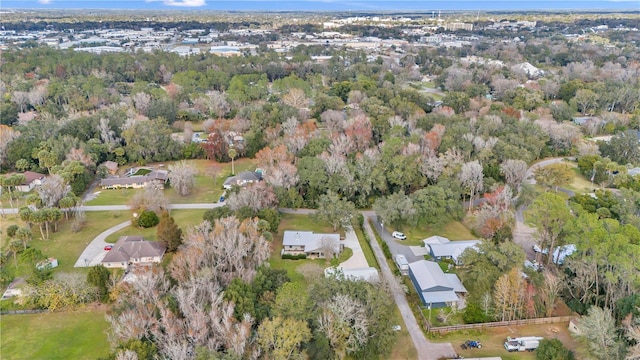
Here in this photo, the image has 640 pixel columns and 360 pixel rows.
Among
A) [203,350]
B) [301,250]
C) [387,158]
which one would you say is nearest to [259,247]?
[301,250]

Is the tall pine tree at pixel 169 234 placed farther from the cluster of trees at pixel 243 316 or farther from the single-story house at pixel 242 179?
the single-story house at pixel 242 179

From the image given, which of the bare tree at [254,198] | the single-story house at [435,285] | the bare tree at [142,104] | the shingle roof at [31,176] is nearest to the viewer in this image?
the single-story house at [435,285]

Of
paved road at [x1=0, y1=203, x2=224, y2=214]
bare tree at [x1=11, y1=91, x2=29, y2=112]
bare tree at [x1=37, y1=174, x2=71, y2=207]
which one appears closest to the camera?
bare tree at [x1=37, y1=174, x2=71, y2=207]

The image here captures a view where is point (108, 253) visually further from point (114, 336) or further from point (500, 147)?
point (500, 147)

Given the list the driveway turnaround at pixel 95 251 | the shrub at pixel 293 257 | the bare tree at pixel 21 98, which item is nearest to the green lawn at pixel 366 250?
the shrub at pixel 293 257

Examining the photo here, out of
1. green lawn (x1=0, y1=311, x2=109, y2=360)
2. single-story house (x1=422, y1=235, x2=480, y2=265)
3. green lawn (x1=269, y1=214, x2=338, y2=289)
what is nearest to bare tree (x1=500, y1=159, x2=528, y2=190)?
single-story house (x1=422, y1=235, x2=480, y2=265)

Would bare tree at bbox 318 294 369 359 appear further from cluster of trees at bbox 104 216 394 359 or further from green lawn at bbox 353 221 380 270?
green lawn at bbox 353 221 380 270

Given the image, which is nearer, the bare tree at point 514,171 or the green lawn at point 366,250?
the green lawn at point 366,250

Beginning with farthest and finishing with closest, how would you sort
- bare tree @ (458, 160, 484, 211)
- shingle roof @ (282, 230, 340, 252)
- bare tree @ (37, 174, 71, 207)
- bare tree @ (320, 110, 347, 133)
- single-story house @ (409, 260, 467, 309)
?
bare tree @ (320, 110, 347, 133) → bare tree @ (458, 160, 484, 211) → bare tree @ (37, 174, 71, 207) → shingle roof @ (282, 230, 340, 252) → single-story house @ (409, 260, 467, 309)
